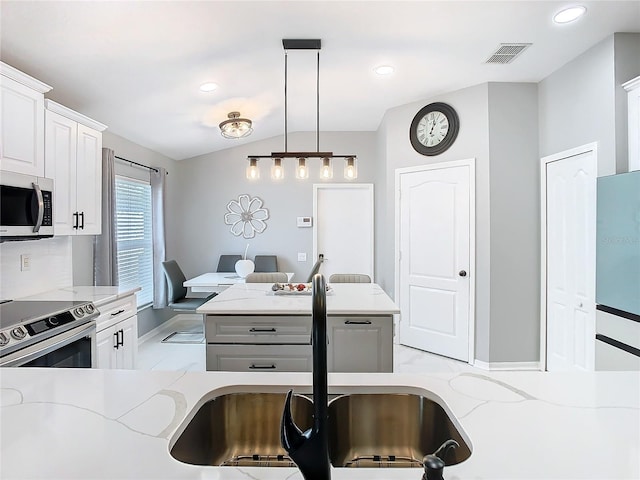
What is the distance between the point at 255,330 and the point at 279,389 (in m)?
1.36

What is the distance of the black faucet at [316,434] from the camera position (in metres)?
0.62

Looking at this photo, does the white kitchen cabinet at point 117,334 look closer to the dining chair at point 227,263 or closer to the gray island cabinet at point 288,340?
the gray island cabinet at point 288,340

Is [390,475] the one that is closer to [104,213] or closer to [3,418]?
[3,418]

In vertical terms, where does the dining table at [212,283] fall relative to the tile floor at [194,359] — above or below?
above

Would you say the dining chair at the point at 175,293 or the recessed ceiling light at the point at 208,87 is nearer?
the recessed ceiling light at the point at 208,87

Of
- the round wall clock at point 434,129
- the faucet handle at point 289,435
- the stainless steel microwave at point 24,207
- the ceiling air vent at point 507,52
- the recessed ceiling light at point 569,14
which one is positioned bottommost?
the faucet handle at point 289,435

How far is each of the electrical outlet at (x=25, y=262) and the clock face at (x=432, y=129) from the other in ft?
12.3

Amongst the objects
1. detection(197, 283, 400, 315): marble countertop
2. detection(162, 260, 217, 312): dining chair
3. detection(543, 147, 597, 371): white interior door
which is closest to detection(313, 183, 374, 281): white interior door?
detection(162, 260, 217, 312): dining chair

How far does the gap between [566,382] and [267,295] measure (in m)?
2.10

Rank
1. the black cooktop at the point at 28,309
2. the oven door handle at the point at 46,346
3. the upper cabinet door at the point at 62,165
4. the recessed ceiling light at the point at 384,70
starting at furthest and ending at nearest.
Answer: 1. the recessed ceiling light at the point at 384,70
2. the upper cabinet door at the point at 62,165
3. the black cooktop at the point at 28,309
4. the oven door handle at the point at 46,346

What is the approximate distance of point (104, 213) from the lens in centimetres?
353

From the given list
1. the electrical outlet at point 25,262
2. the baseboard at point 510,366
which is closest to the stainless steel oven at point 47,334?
the electrical outlet at point 25,262

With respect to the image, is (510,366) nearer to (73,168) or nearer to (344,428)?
(344,428)

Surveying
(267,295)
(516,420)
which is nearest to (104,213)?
(267,295)
